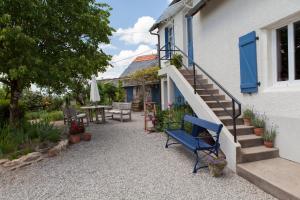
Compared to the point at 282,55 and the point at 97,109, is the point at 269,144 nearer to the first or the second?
the point at 282,55

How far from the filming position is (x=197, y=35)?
951 centimetres

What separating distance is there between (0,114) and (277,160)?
8.58m

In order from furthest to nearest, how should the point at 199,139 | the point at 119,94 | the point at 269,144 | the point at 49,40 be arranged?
the point at 119,94
the point at 49,40
the point at 199,139
the point at 269,144

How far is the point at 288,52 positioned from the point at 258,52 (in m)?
0.73

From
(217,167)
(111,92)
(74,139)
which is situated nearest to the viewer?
(217,167)

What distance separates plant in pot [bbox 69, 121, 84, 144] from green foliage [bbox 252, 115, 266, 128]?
5.46 metres

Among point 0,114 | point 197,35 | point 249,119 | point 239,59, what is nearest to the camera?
point 249,119

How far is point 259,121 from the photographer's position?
19.0 ft

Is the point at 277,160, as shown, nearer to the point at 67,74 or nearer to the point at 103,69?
the point at 67,74

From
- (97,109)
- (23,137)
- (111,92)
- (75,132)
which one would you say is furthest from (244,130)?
(111,92)

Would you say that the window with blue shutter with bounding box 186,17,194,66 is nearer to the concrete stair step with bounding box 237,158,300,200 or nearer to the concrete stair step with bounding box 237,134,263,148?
the concrete stair step with bounding box 237,134,263,148

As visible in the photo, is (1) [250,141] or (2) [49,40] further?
(2) [49,40]

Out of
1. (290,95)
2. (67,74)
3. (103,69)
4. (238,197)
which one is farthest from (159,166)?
(103,69)

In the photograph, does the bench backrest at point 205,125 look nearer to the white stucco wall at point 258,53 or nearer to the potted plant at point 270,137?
the potted plant at point 270,137
